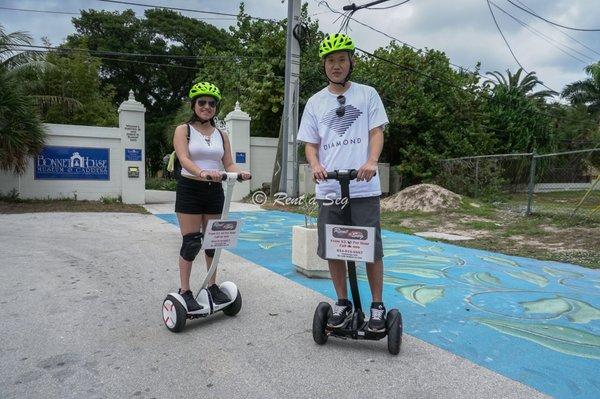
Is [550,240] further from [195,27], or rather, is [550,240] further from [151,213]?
[195,27]

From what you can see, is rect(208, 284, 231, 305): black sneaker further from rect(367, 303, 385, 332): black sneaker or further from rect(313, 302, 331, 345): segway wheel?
rect(367, 303, 385, 332): black sneaker

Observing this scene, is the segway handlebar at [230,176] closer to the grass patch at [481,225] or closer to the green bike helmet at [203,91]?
the green bike helmet at [203,91]

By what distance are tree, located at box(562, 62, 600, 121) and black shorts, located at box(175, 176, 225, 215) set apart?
125ft

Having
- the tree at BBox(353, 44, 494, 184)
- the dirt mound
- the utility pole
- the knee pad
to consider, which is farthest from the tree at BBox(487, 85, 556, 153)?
the knee pad

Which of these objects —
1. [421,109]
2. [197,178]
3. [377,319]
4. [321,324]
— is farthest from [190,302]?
[421,109]

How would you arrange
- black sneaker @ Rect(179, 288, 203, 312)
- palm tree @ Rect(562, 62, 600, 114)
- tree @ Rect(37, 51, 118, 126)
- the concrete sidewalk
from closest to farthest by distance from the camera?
the concrete sidewalk
black sneaker @ Rect(179, 288, 203, 312)
tree @ Rect(37, 51, 118, 126)
palm tree @ Rect(562, 62, 600, 114)

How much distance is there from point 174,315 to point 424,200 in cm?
1024

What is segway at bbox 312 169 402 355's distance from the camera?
305cm

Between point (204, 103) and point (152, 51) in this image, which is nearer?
point (204, 103)

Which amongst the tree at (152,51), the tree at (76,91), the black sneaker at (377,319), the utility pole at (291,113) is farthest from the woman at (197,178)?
the tree at (152,51)

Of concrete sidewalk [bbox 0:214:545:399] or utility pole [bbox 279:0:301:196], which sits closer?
concrete sidewalk [bbox 0:214:545:399]

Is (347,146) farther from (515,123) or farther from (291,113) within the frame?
(515,123)

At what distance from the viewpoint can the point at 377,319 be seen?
309 cm

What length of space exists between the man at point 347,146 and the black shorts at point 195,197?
0.90m
